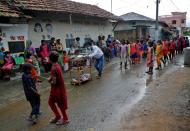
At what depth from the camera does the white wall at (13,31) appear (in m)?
13.6

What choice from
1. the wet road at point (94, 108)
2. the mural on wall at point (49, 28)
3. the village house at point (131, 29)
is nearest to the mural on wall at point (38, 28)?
the mural on wall at point (49, 28)

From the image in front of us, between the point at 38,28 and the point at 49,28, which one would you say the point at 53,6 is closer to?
the point at 49,28

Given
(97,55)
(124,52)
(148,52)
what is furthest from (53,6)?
(148,52)

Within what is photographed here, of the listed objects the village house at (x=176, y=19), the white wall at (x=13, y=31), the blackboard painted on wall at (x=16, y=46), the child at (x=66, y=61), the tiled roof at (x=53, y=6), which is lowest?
the child at (x=66, y=61)

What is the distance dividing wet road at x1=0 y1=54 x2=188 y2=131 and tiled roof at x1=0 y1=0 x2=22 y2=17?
14.6ft

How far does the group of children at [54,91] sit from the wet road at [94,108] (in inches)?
9.2

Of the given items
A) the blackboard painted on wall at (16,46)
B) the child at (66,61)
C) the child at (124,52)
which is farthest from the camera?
the child at (124,52)

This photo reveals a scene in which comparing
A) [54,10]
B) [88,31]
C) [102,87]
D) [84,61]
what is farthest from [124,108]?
[88,31]

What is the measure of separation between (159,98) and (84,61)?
14.3 ft

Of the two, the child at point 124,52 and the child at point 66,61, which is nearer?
the child at point 66,61

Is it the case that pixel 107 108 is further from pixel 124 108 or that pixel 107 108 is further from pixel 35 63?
pixel 35 63

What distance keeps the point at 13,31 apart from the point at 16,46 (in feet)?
2.43

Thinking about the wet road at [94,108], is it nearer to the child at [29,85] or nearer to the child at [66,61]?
the child at [29,85]

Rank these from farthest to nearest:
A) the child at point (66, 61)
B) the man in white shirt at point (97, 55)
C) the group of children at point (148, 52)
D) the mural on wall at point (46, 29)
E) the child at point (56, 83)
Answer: the mural on wall at point (46, 29)
the child at point (66, 61)
the group of children at point (148, 52)
the man in white shirt at point (97, 55)
the child at point (56, 83)
